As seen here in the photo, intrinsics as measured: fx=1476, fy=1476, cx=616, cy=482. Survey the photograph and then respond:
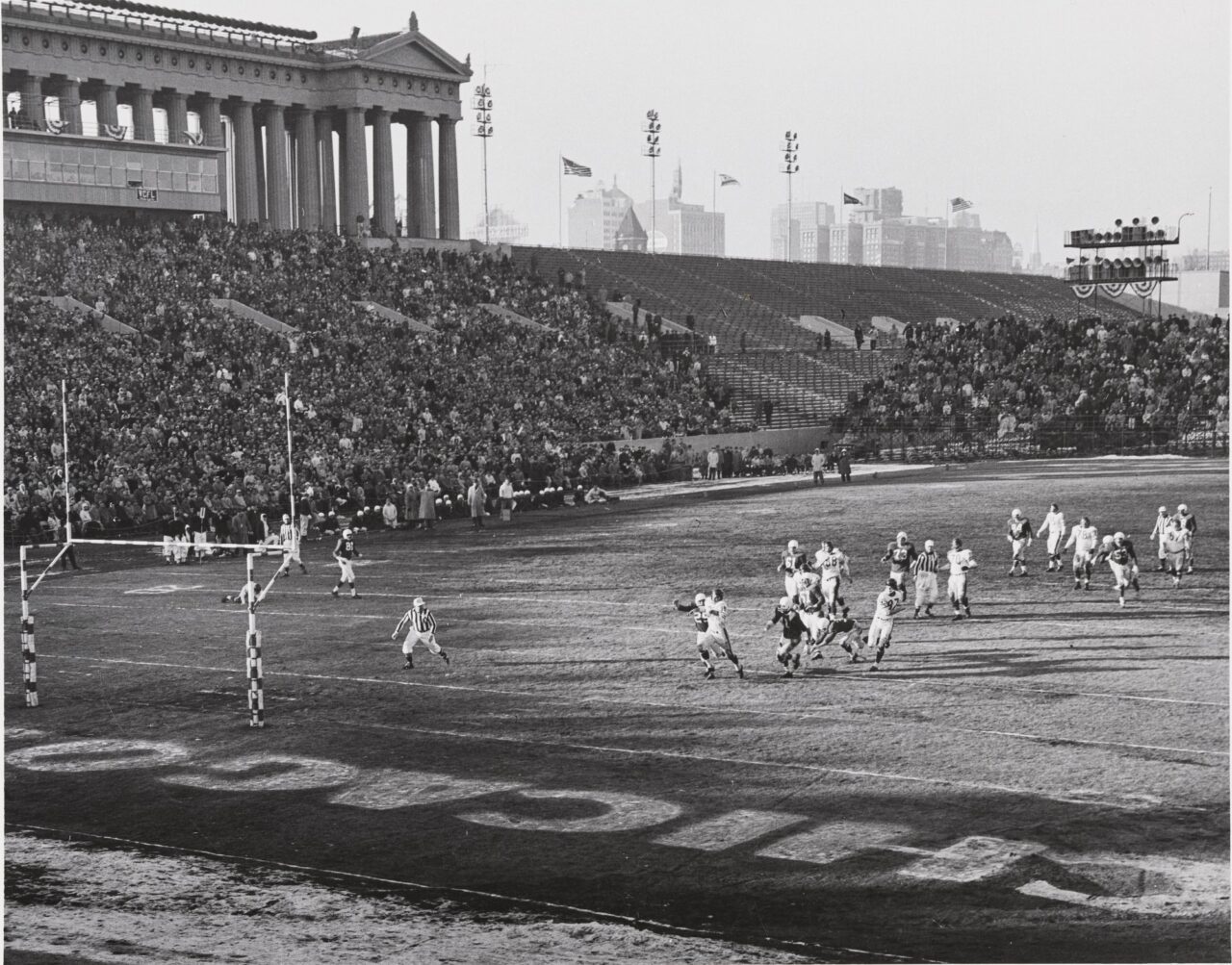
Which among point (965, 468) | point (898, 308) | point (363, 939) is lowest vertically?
point (363, 939)

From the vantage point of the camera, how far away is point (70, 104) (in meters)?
44.7

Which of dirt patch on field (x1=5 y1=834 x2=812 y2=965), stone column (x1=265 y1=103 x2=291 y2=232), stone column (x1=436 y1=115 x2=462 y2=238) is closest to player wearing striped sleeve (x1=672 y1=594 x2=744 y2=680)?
dirt patch on field (x1=5 y1=834 x2=812 y2=965)

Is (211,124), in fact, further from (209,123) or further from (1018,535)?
(1018,535)

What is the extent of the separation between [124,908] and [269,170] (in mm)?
37247

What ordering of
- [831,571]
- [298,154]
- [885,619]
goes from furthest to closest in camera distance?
[298,154]
[831,571]
[885,619]

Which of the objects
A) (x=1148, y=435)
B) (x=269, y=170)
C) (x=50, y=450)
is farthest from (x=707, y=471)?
(x=50, y=450)

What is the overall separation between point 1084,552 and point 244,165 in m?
30.9

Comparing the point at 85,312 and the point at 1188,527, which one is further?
the point at 85,312

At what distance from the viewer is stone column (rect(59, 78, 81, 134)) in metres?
43.6

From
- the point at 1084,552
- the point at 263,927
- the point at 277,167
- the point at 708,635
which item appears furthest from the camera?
the point at 277,167

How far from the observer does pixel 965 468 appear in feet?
139

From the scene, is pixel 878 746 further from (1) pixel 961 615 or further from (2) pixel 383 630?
(2) pixel 383 630

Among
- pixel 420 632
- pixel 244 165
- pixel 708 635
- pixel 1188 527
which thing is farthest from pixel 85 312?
pixel 1188 527

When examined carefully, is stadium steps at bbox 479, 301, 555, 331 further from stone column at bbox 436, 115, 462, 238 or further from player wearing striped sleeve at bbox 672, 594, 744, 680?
player wearing striped sleeve at bbox 672, 594, 744, 680
